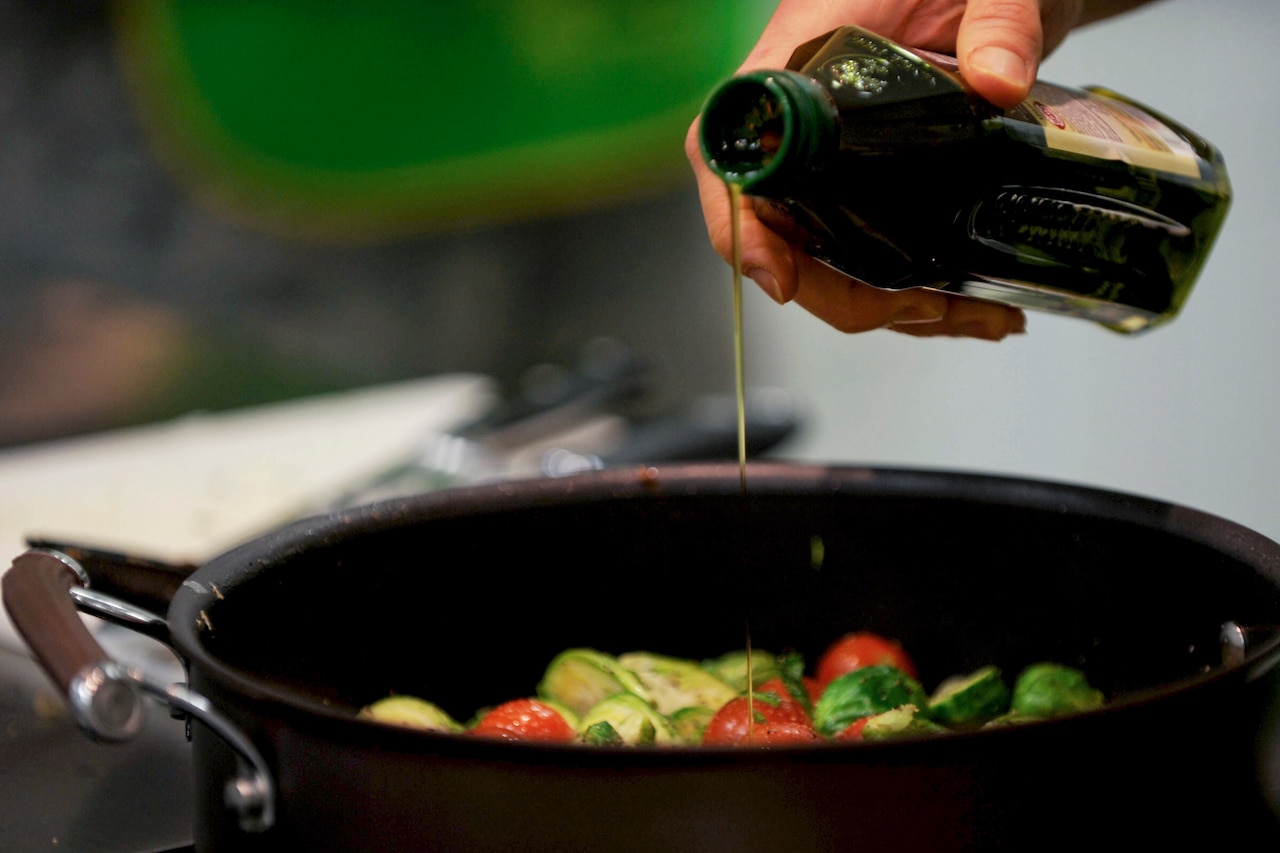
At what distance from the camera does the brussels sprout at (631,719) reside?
0.93 metres

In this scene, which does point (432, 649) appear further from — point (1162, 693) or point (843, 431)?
point (843, 431)

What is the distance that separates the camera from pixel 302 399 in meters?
2.93

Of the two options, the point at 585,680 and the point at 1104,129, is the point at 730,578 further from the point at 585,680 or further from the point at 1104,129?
the point at 1104,129

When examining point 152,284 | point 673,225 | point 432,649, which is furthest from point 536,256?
point 432,649

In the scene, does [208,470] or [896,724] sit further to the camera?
[208,470]

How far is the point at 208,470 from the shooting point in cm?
215

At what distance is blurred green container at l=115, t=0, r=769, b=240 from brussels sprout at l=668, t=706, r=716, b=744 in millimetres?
2080

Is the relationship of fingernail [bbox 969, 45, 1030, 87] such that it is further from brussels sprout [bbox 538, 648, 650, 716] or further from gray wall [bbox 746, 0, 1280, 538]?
gray wall [bbox 746, 0, 1280, 538]

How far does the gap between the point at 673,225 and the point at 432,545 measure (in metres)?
2.50

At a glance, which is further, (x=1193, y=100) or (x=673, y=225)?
(x=673, y=225)

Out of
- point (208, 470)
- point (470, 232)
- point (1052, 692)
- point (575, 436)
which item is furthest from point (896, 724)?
point (470, 232)

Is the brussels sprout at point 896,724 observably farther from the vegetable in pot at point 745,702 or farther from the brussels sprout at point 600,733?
the brussels sprout at point 600,733

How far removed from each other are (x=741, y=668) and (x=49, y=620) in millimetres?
643

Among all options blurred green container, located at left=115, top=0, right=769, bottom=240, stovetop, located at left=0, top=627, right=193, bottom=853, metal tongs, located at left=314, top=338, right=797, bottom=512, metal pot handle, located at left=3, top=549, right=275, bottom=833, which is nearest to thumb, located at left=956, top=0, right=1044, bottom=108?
metal pot handle, located at left=3, top=549, right=275, bottom=833
